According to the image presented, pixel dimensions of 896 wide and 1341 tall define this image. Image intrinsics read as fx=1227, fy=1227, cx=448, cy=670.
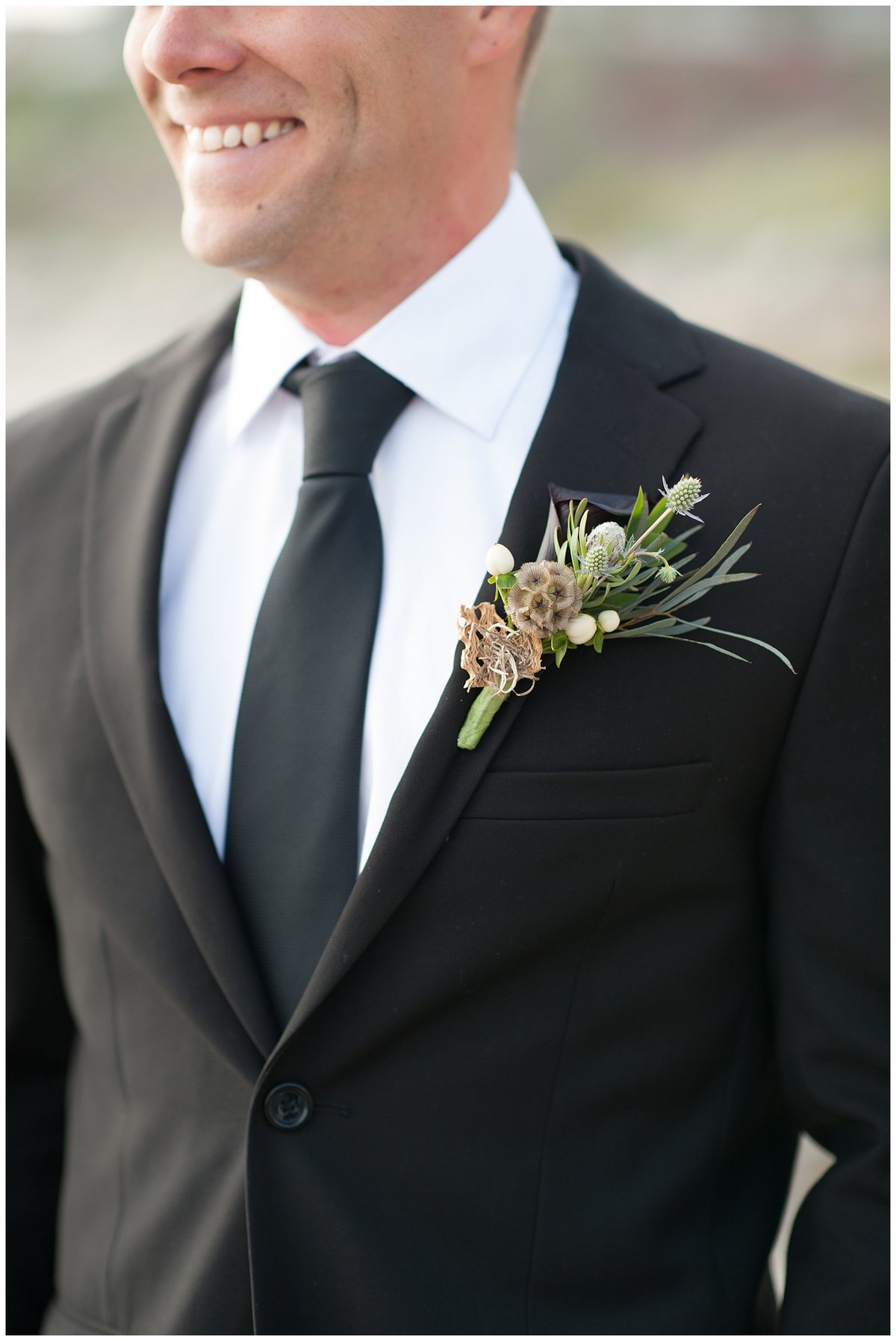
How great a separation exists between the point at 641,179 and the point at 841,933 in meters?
4.54

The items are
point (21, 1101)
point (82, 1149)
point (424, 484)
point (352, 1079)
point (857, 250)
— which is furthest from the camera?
point (857, 250)

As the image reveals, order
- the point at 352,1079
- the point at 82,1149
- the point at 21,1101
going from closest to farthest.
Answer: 1. the point at 352,1079
2. the point at 82,1149
3. the point at 21,1101

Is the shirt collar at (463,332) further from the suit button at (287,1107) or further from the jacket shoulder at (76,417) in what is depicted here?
the suit button at (287,1107)

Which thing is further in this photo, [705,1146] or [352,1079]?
[705,1146]

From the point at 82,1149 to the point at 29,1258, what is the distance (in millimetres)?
273

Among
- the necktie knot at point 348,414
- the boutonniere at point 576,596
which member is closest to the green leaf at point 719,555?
the boutonniere at point 576,596

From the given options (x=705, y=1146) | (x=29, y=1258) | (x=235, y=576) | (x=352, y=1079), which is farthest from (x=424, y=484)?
(x=29, y=1258)

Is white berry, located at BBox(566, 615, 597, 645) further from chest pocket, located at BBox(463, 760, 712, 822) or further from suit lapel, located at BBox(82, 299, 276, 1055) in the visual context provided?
suit lapel, located at BBox(82, 299, 276, 1055)

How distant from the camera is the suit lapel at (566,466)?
146 centimetres

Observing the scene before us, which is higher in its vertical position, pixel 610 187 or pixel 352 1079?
pixel 610 187

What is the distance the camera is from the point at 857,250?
4906 millimetres

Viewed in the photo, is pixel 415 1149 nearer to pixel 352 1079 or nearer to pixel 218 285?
pixel 352 1079

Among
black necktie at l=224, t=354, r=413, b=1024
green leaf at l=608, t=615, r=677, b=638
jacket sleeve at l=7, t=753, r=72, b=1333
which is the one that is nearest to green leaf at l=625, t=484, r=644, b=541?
green leaf at l=608, t=615, r=677, b=638

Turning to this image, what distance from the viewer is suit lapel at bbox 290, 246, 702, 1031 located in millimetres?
1461
